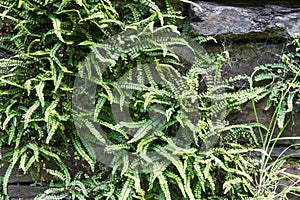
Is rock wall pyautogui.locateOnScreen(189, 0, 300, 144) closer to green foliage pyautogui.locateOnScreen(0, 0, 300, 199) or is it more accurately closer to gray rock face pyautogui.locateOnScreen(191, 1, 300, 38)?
gray rock face pyautogui.locateOnScreen(191, 1, 300, 38)

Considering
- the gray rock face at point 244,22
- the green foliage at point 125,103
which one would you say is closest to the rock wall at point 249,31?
the gray rock face at point 244,22

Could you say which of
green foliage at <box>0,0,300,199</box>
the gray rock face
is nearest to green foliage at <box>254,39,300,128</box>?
green foliage at <box>0,0,300,199</box>

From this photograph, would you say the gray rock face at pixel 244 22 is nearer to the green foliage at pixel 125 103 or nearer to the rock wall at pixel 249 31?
the rock wall at pixel 249 31

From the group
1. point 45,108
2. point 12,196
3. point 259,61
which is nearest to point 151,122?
point 45,108

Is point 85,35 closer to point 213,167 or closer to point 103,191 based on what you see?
point 103,191

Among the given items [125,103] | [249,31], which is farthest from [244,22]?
[125,103]

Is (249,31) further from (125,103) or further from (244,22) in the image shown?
(125,103)

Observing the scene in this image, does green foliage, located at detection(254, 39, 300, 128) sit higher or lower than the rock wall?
lower
